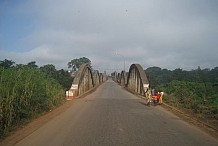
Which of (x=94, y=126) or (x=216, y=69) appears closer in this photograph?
(x=94, y=126)

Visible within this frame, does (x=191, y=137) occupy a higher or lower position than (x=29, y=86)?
lower

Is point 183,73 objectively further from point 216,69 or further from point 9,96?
point 9,96

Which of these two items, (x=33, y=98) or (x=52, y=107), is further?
(x=52, y=107)

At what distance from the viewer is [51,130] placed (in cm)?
974

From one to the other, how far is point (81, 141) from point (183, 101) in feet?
53.7

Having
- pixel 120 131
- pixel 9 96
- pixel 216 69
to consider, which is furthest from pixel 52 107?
pixel 216 69

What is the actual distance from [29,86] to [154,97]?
36.6 feet

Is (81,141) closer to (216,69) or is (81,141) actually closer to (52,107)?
(52,107)

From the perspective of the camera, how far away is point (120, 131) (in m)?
9.54

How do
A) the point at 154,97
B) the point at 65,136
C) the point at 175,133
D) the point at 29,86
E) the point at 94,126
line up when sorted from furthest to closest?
1. the point at 154,97
2. the point at 29,86
3. the point at 94,126
4. the point at 175,133
5. the point at 65,136

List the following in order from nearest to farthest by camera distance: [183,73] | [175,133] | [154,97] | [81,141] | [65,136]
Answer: [81,141] < [65,136] < [175,133] < [154,97] < [183,73]

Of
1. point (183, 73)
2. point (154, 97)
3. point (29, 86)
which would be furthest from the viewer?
point (183, 73)

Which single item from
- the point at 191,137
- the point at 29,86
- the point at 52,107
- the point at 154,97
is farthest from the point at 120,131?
the point at 154,97

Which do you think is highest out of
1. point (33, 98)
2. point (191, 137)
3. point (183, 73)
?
point (183, 73)
